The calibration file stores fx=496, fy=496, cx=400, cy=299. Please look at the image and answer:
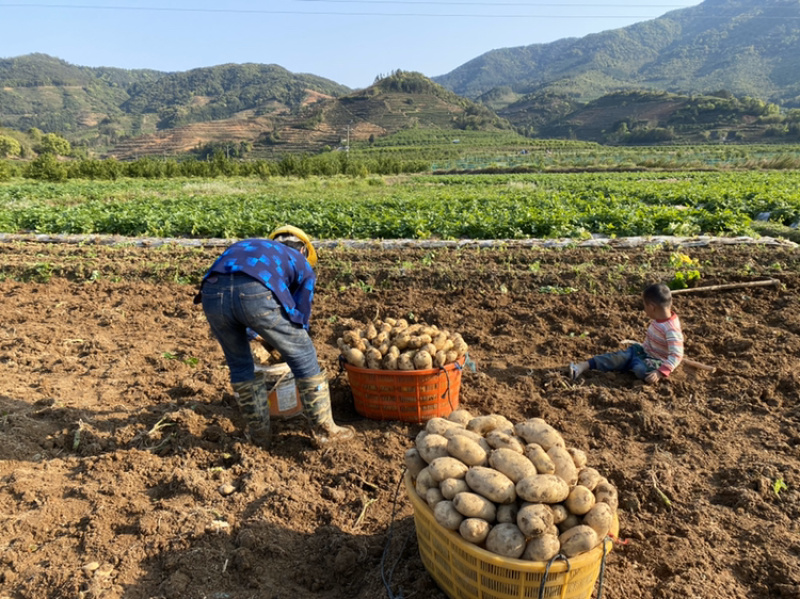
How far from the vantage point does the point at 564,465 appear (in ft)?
7.32

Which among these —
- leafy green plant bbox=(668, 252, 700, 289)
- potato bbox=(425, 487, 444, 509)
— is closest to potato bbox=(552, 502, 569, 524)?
potato bbox=(425, 487, 444, 509)

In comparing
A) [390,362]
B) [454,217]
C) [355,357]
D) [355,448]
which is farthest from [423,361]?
[454,217]

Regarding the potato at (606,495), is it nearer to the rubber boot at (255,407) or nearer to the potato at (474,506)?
the potato at (474,506)

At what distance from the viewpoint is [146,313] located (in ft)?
22.7

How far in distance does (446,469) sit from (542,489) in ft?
1.38

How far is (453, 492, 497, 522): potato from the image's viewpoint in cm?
204

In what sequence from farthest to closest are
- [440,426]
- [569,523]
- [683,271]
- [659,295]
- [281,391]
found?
[683,271]
[659,295]
[281,391]
[440,426]
[569,523]

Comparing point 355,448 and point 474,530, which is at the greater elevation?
point 474,530

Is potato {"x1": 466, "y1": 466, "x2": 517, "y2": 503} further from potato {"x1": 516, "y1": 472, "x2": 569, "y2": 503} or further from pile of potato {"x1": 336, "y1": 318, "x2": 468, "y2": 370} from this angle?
pile of potato {"x1": 336, "y1": 318, "x2": 468, "y2": 370}

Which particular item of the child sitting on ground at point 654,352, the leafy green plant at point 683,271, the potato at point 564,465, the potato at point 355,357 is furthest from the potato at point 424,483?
the leafy green plant at point 683,271

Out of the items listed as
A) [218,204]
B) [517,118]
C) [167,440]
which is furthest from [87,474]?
[517,118]

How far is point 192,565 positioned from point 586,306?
5.36 m

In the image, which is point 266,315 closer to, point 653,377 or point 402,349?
point 402,349

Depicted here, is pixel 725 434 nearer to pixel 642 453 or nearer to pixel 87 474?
pixel 642 453
